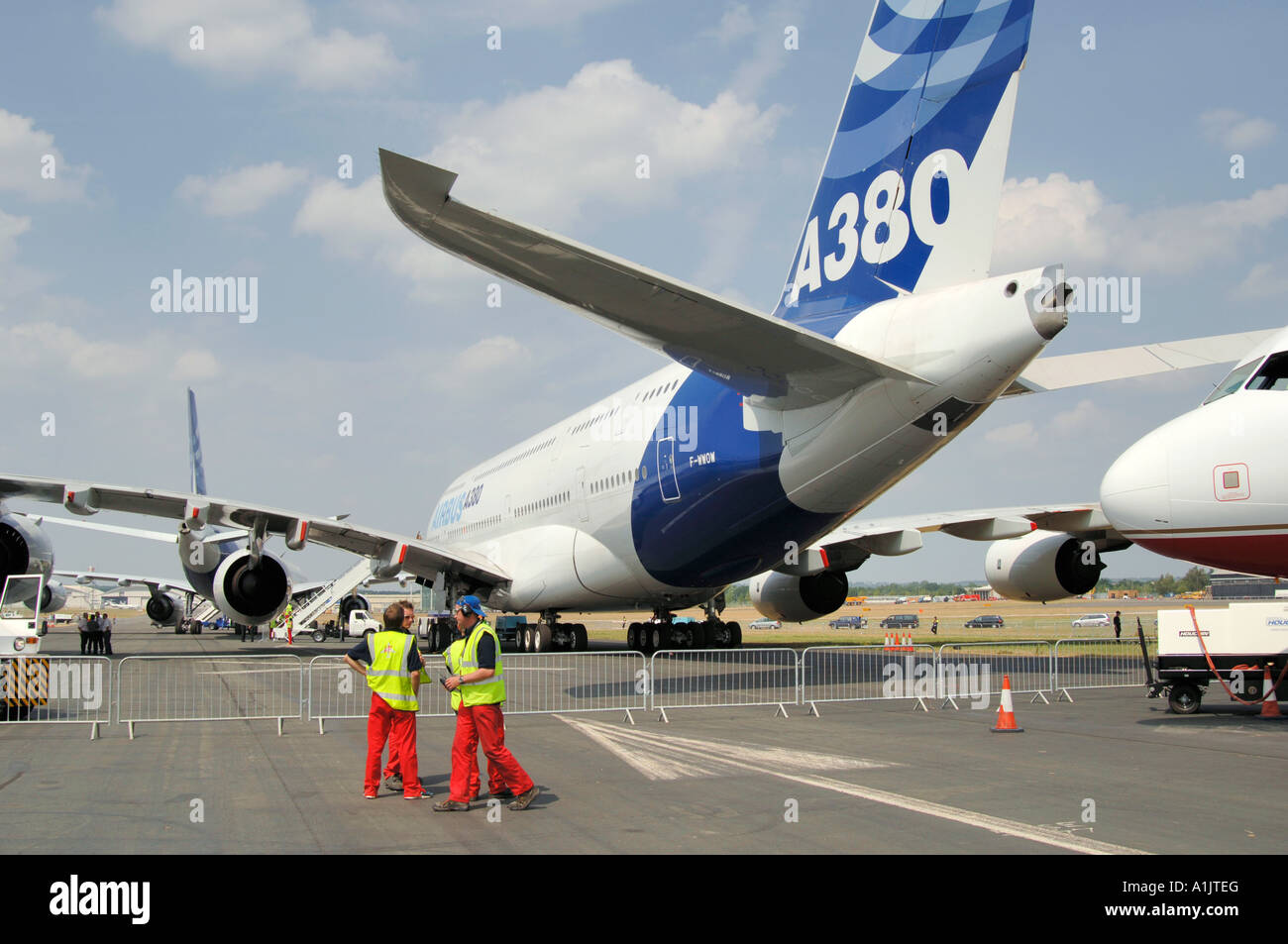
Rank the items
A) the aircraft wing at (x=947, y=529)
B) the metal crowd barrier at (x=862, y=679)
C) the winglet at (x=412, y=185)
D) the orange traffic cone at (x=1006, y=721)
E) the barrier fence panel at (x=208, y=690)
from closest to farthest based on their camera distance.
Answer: the winglet at (x=412, y=185) → the orange traffic cone at (x=1006, y=721) → the barrier fence panel at (x=208, y=690) → the metal crowd barrier at (x=862, y=679) → the aircraft wing at (x=947, y=529)

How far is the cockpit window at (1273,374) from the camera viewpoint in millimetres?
9719

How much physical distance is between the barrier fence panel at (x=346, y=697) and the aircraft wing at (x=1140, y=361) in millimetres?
8119

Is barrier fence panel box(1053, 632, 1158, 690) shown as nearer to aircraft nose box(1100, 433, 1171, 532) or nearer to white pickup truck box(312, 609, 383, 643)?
aircraft nose box(1100, 433, 1171, 532)

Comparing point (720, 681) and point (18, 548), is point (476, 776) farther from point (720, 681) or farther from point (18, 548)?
point (18, 548)

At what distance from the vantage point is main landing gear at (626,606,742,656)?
72.4 feet

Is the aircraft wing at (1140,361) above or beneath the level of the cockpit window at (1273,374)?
above

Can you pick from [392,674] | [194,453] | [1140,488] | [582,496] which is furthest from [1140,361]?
[194,453]

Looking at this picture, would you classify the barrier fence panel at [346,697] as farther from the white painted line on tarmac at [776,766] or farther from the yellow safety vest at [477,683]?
the yellow safety vest at [477,683]

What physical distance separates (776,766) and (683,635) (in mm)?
13629

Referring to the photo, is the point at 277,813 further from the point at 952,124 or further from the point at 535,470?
the point at 535,470

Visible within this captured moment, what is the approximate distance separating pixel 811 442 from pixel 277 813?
304 inches

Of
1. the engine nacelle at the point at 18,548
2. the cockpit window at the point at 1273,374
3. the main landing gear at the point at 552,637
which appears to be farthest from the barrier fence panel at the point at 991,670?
the engine nacelle at the point at 18,548

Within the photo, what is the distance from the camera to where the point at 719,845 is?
227 inches
